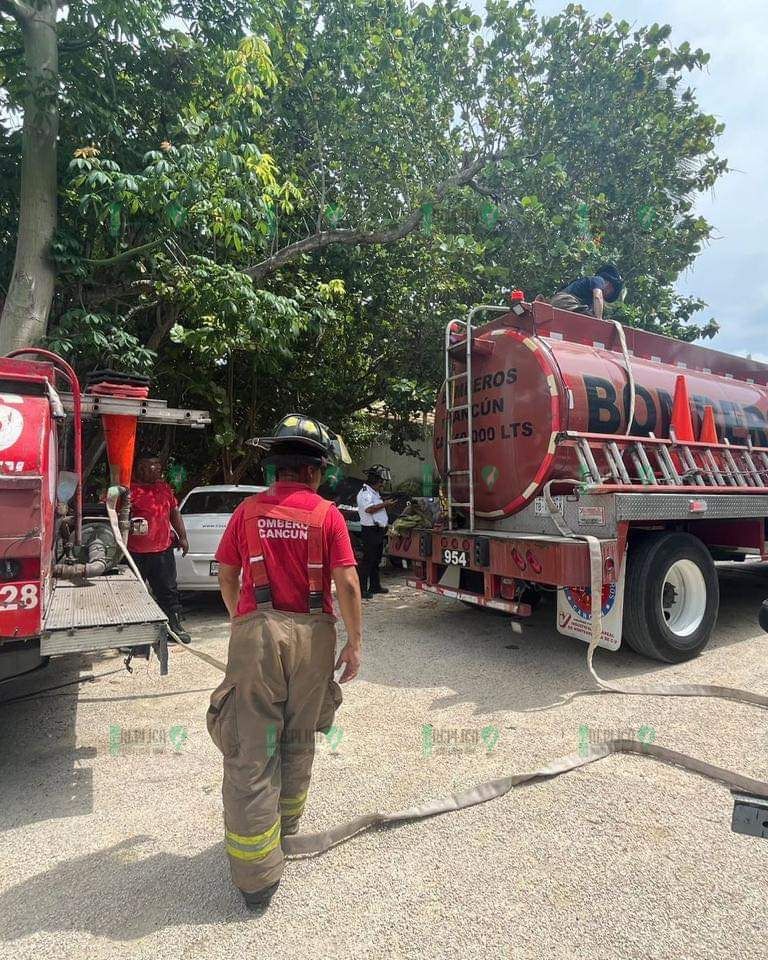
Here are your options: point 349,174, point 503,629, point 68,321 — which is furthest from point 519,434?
point 349,174

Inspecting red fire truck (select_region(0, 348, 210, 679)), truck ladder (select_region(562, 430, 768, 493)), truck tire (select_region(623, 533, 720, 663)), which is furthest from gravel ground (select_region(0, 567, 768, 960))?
truck ladder (select_region(562, 430, 768, 493))

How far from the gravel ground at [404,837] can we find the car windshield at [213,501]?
3253 mm

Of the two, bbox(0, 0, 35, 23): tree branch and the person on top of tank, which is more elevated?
bbox(0, 0, 35, 23): tree branch

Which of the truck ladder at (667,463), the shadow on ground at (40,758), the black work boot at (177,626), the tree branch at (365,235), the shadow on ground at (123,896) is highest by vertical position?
the tree branch at (365,235)

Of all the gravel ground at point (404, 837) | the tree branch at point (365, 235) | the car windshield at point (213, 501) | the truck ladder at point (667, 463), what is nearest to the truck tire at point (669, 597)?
the gravel ground at point (404, 837)

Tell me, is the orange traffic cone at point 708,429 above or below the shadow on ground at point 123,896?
above

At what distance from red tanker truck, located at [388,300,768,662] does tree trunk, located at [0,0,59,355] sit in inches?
167

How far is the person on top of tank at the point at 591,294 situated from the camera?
6758 millimetres

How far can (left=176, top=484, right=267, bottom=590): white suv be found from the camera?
6980 millimetres

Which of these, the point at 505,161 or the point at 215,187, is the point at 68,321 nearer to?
the point at 215,187

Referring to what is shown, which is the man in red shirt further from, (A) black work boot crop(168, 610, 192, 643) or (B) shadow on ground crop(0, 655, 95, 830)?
(B) shadow on ground crop(0, 655, 95, 830)

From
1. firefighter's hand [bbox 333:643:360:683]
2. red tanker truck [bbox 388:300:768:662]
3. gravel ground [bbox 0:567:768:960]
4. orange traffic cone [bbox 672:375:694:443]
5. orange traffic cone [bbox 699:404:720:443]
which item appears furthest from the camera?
orange traffic cone [bbox 699:404:720:443]

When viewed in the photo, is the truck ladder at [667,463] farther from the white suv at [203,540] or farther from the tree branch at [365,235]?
the tree branch at [365,235]

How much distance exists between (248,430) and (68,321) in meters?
5.12
